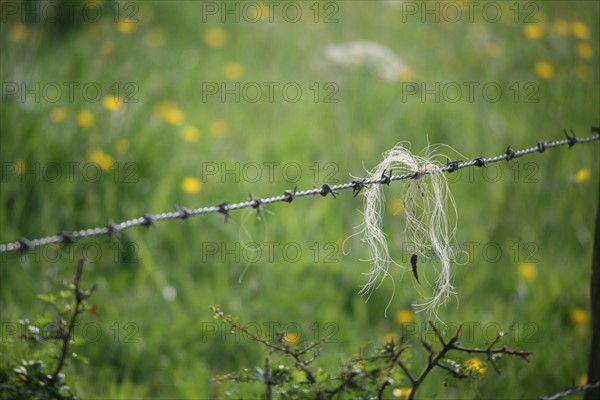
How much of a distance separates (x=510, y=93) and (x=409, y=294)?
9.31 feet

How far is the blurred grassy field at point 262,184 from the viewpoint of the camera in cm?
321

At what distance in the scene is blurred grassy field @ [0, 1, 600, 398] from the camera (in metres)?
3.21

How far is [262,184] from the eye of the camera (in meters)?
4.32

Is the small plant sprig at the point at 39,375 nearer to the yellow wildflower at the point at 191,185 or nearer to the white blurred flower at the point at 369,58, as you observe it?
the yellow wildflower at the point at 191,185

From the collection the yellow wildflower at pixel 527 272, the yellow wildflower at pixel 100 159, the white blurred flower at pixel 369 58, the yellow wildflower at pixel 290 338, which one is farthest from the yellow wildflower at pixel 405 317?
the yellow wildflower at pixel 100 159

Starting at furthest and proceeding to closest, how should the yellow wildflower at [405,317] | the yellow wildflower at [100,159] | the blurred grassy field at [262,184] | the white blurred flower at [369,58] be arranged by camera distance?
the white blurred flower at [369,58] → the yellow wildflower at [100,159] → the yellow wildflower at [405,317] → the blurred grassy field at [262,184]

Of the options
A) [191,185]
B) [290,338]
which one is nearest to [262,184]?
[191,185]

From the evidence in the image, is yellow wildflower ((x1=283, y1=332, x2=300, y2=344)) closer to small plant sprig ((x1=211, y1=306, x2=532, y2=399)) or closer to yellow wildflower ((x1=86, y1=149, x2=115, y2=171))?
small plant sprig ((x1=211, y1=306, x2=532, y2=399))

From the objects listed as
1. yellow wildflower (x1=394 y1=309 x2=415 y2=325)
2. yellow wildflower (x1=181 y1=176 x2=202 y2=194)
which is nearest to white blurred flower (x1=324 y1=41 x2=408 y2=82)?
yellow wildflower (x1=181 y1=176 x2=202 y2=194)

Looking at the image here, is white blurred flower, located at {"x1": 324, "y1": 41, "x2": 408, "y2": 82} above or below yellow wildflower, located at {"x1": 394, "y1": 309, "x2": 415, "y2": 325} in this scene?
above

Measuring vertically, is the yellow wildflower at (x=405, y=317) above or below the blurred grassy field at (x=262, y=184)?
below

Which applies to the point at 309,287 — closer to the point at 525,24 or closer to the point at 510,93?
the point at 510,93

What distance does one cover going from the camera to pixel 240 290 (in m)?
3.59

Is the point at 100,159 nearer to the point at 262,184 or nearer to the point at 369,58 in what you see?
the point at 262,184
